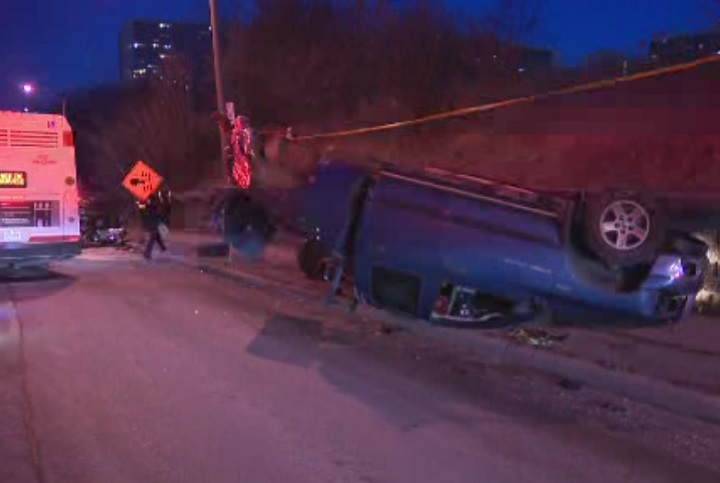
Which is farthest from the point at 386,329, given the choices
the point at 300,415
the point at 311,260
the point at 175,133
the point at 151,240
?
the point at 175,133

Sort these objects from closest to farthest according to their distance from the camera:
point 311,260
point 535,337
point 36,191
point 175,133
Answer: point 535,337 < point 311,260 < point 36,191 < point 175,133

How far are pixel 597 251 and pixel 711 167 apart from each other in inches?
228

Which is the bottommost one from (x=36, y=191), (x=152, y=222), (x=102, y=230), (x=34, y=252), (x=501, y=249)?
(x=102, y=230)

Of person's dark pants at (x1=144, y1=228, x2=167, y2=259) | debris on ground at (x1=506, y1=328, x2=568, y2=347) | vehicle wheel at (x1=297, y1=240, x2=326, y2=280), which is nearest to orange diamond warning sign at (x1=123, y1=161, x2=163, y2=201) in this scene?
person's dark pants at (x1=144, y1=228, x2=167, y2=259)

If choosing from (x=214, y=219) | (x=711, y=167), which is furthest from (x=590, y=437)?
(x=214, y=219)

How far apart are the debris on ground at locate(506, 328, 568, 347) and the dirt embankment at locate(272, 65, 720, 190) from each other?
2497mm

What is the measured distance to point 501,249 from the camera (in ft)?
28.5

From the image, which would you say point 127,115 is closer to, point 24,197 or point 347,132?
point 347,132

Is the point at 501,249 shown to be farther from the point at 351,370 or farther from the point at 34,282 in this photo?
the point at 34,282

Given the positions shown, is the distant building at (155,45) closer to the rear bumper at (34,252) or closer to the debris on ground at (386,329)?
the rear bumper at (34,252)

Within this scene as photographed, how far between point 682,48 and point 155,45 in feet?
147

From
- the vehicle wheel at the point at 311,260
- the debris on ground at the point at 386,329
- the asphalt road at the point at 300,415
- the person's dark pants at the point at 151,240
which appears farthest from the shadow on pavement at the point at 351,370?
the person's dark pants at the point at 151,240

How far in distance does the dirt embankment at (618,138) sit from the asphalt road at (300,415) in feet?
9.93

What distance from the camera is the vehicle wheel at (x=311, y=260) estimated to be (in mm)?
14828
